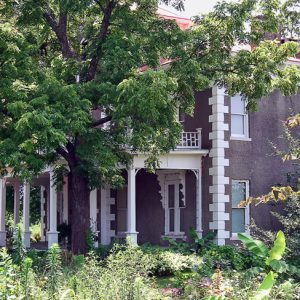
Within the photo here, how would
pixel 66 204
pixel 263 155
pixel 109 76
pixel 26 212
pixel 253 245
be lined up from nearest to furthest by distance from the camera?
pixel 253 245 → pixel 109 76 → pixel 263 155 → pixel 26 212 → pixel 66 204

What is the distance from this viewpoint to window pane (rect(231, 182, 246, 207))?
73.4 ft

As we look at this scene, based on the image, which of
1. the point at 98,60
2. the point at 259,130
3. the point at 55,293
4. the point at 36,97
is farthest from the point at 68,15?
the point at 55,293

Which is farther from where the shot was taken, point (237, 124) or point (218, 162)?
point (237, 124)

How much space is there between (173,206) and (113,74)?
340 inches

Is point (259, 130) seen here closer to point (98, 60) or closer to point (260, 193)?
point (260, 193)

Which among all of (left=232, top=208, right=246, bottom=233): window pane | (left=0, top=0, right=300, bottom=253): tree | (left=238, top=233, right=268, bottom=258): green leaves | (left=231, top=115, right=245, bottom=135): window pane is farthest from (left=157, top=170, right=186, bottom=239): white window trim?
(left=238, top=233, right=268, bottom=258): green leaves

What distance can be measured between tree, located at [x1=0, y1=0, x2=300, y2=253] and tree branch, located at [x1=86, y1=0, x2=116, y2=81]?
3 centimetres

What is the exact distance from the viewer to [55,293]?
26.0 ft

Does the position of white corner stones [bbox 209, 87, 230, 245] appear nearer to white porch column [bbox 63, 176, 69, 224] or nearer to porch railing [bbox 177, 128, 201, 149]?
porch railing [bbox 177, 128, 201, 149]

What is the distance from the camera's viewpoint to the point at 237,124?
22.6 metres

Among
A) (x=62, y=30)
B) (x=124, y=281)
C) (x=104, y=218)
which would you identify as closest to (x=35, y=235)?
(x=104, y=218)

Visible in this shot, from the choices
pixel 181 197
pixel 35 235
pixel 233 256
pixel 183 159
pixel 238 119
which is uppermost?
pixel 238 119

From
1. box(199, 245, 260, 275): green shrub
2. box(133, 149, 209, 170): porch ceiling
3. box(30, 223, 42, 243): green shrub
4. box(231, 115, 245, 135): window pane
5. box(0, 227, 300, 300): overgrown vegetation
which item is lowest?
box(30, 223, 42, 243): green shrub

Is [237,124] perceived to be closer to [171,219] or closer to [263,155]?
[263,155]
